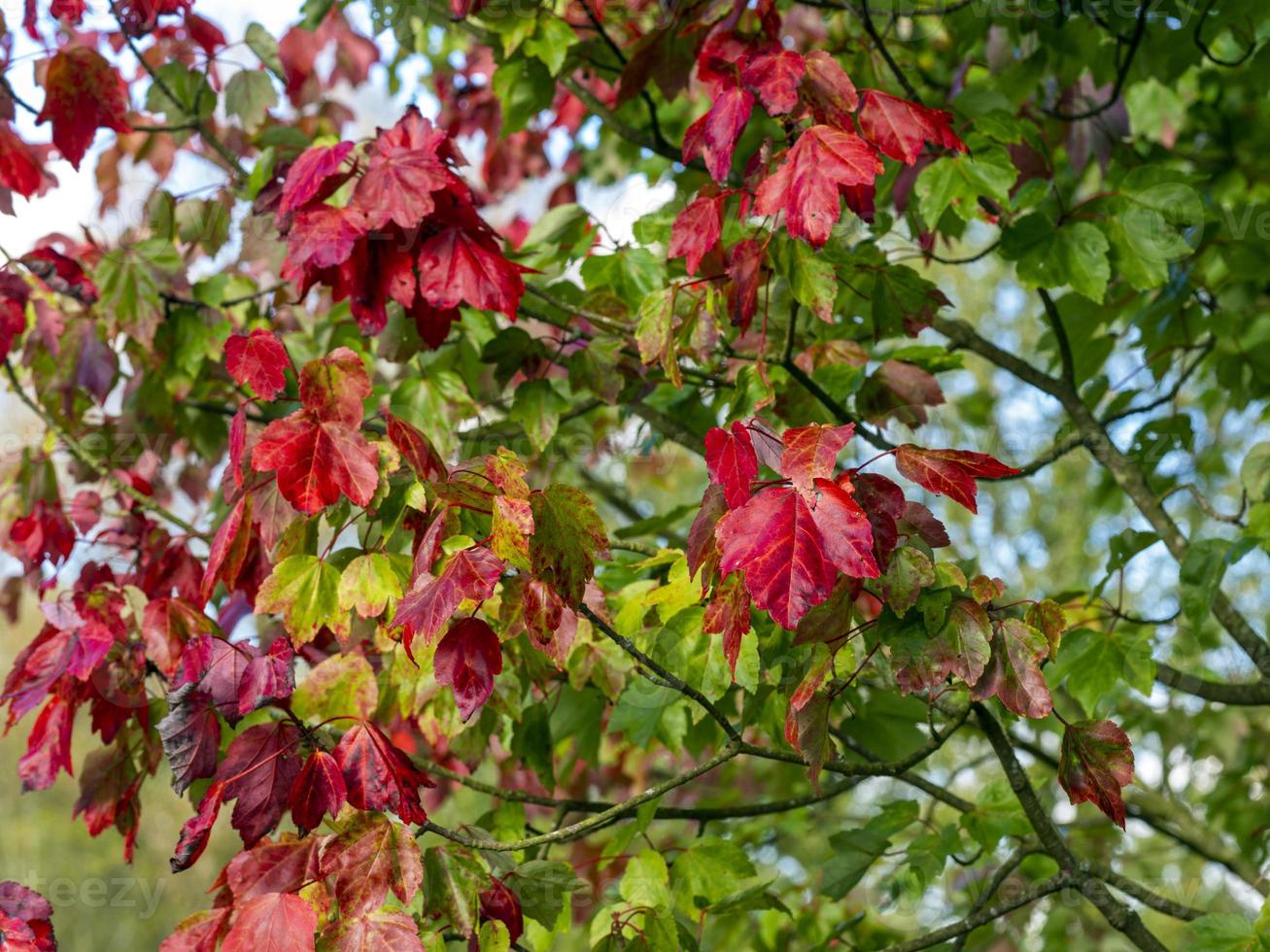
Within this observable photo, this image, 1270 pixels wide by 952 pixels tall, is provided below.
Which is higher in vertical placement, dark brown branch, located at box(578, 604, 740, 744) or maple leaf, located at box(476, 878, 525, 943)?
dark brown branch, located at box(578, 604, 740, 744)

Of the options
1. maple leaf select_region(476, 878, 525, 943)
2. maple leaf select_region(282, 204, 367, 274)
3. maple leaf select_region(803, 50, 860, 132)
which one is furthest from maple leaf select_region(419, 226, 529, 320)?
maple leaf select_region(476, 878, 525, 943)

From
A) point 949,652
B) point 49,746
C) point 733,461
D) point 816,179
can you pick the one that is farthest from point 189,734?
point 816,179

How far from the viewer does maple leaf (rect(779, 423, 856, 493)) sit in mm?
1229

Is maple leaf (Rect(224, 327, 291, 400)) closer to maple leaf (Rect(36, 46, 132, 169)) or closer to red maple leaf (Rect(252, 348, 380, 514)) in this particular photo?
red maple leaf (Rect(252, 348, 380, 514))

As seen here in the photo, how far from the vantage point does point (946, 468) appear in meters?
1.30

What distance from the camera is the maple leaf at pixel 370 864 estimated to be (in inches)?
51.9

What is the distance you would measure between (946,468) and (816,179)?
1.45ft

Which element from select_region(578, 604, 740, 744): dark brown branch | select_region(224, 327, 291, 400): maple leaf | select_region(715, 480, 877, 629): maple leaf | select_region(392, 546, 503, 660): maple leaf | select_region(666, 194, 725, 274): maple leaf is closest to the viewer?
select_region(715, 480, 877, 629): maple leaf

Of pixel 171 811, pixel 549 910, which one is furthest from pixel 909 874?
pixel 171 811

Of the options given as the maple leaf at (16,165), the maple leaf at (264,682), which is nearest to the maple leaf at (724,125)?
the maple leaf at (264,682)

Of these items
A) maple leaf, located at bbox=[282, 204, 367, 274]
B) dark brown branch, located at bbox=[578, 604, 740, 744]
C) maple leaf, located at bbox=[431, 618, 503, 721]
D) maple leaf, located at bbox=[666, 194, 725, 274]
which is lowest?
maple leaf, located at bbox=[431, 618, 503, 721]

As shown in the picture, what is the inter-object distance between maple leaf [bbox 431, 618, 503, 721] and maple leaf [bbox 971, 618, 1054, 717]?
0.55 meters

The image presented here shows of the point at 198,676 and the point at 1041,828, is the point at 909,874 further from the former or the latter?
the point at 198,676

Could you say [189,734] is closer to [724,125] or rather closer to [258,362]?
[258,362]
